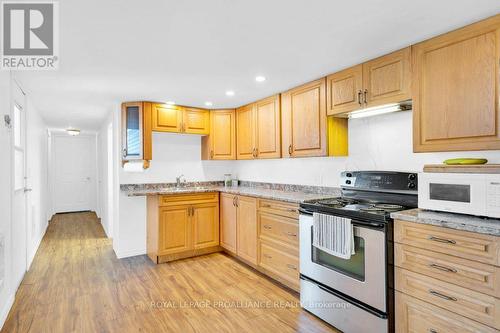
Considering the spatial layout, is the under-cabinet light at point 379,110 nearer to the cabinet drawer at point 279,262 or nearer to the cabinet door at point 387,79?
the cabinet door at point 387,79

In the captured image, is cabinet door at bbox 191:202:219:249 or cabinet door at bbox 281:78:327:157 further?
cabinet door at bbox 191:202:219:249

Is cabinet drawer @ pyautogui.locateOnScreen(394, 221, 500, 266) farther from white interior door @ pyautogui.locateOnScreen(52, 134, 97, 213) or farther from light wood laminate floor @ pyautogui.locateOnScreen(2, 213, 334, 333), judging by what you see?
white interior door @ pyautogui.locateOnScreen(52, 134, 97, 213)

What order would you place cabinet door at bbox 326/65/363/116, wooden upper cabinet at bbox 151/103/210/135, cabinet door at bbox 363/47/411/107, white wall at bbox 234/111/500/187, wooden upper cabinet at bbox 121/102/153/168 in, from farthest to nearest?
wooden upper cabinet at bbox 151/103/210/135, wooden upper cabinet at bbox 121/102/153/168, cabinet door at bbox 326/65/363/116, white wall at bbox 234/111/500/187, cabinet door at bbox 363/47/411/107

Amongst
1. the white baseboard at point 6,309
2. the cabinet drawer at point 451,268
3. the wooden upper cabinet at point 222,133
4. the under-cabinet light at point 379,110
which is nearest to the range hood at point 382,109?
the under-cabinet light at point 379,110

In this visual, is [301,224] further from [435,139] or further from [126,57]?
[126,57]

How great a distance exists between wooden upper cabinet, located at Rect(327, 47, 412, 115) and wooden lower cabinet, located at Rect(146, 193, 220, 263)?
2168 millimetres

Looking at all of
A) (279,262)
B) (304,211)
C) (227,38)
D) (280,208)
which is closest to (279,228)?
(280,208)

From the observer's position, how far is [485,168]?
5.41 ft

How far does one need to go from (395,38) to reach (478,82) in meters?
0.61

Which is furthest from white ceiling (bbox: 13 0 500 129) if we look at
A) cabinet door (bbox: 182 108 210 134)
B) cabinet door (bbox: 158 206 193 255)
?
cabinet door (bbox: 158 206 193 255)

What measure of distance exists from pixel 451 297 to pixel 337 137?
1679mm

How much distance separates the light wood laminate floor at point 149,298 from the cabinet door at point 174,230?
202 mm

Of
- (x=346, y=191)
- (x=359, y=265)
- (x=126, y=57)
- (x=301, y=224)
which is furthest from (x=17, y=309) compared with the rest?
(x=346, y=191)

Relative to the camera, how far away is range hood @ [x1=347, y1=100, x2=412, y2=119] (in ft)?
→ 7.62
